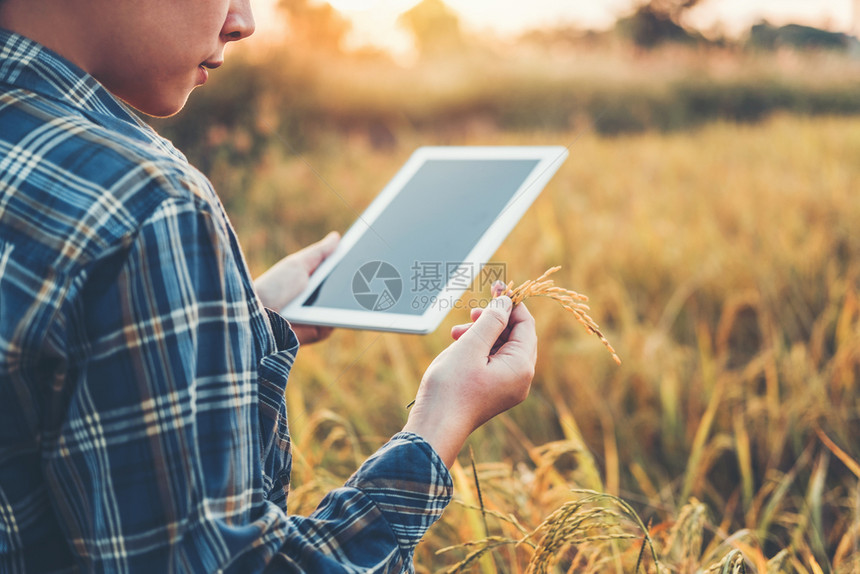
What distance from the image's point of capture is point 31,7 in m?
0.52

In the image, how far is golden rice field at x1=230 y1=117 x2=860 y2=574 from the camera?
1.09m

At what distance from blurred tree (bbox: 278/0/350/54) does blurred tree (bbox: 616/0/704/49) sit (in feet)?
21.0

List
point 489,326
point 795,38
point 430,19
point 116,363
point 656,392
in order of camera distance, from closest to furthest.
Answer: point 116,363 → point 489,326 → point 656,392 → point 795,38 → point 430,19

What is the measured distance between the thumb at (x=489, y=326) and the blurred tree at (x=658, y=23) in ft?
42.0

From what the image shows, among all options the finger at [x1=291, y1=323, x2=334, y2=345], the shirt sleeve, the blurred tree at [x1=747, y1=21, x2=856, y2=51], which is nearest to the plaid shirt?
the shirt sleeve

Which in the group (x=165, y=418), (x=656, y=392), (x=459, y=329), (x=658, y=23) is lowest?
(x=658, y=23)

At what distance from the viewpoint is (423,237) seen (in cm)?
99

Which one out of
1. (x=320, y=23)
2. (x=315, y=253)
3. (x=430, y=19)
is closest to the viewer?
(x=315, y=253)

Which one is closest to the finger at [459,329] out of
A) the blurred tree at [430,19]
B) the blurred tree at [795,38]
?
the blurred tree at [795,38]

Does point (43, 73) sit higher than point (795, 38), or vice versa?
point (43, 73)

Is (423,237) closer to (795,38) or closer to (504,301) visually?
(504,301)

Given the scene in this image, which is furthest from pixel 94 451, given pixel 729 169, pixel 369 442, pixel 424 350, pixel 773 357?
pixel 729 169

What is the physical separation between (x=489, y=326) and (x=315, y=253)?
19.2 inches

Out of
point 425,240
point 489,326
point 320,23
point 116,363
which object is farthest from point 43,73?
point 320,23
